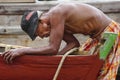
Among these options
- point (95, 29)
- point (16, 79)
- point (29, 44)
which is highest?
point (95, 29)

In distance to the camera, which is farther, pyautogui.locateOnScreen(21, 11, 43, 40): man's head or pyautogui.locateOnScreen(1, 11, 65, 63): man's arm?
pyautogui.locateOnScreen(21, 11, 43, 40): man's head

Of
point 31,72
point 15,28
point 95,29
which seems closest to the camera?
point 31,72

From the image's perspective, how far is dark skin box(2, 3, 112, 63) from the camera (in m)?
3.65

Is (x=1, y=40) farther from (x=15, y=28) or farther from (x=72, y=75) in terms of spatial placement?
(x=72, y=75)

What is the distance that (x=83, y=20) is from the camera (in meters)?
3.92

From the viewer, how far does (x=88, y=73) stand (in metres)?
3.70

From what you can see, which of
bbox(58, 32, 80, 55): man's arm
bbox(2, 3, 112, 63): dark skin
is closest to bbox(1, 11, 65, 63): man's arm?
bbox(2, 3, 112, 63): dark skin

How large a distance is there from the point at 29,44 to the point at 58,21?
9.54ft

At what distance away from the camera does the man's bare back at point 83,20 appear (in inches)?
151

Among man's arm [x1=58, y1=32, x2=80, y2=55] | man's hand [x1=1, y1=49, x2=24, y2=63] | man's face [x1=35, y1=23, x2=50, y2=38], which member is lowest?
man's arm [x1=58, y1=32, x2=80, y2=55]

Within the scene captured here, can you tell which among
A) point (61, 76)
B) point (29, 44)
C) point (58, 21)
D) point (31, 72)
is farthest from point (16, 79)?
point (29, 44)

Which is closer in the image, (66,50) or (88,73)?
(88,73)

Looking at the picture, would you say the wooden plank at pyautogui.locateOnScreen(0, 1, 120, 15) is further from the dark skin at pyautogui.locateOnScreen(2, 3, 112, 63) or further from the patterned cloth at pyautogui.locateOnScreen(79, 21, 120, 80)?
the patterned cloth at pyautogui.locateOnScreen(79, 21, 120, 80)

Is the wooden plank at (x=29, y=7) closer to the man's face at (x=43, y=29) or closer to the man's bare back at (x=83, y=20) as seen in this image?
the man's bare back at (x=83, y=20)
